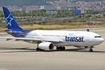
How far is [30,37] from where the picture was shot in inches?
2174

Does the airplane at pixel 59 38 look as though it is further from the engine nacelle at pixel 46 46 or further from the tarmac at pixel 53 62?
the tarmac at pixel 53 62

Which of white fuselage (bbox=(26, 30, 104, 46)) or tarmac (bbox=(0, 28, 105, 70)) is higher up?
white fuselage (bbox=(26, 30, 104, 46))

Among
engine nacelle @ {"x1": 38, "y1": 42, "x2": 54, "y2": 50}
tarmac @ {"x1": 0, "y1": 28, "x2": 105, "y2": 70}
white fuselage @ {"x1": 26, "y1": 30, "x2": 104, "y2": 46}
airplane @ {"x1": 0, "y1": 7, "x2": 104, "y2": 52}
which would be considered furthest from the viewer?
engine nacelle @ {"x1": 38, "y1": 42, "x2": 54, "y2": 50}

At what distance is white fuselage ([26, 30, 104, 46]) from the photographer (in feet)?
166

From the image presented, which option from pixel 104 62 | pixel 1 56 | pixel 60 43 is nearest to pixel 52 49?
pixel 60 43

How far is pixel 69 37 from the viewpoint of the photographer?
52.0 meters

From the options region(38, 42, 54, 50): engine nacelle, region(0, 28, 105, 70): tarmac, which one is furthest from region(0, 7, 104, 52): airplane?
region(0, 28, 105, 70): tarmac

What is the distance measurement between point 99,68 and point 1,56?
1429cm

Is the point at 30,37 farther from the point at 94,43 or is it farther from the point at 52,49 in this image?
the point at 94,43

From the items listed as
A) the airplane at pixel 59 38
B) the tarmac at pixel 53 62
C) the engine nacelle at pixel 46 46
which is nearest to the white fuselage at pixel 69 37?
the airplane at pixel 59 38

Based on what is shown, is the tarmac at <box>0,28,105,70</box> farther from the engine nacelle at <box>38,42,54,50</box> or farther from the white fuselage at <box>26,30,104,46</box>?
the engine nacelle at <box>38,42,54,50</box>

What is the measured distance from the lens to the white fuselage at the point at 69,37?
166 ft

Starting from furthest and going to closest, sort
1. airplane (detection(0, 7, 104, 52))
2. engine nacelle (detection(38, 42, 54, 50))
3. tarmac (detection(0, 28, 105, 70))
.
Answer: engine nacelle (detection(38, 42, 54, 50)) < airplane (detection(0, 7, 104, 52)) < tarmac (detection(0, 28, 105, 70))

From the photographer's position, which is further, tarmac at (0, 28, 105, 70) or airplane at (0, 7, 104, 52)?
airplane at (0, 7, 104, 52)
